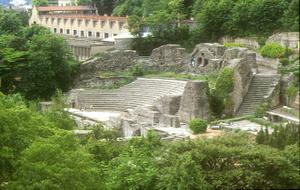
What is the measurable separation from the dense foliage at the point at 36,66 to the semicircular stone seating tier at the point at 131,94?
163 cm

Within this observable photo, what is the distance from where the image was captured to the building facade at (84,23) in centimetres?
3784

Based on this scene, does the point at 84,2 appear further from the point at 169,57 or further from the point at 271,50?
the point at 271,50

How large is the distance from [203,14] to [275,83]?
9.68 metres

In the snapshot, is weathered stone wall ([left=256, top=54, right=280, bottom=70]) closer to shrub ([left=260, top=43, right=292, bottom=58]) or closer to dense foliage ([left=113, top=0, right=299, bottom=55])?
shrub ([left=260, top=43, right=292, bottom=58])

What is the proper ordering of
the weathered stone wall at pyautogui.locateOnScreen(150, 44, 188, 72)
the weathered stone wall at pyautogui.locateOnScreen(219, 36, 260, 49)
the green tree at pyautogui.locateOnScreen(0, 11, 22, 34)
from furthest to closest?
the green tree at pyautogui.locateOnScreen(0, 11, 22, 34), the weathered stone wall at pyautogui.locateOnScreen(150, 44, 188, 72), the weathered stone wall at pyautogui.locateOnScreen(219, 36, 260, 49)

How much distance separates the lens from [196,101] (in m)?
21.4

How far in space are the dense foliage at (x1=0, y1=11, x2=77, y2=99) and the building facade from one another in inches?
259

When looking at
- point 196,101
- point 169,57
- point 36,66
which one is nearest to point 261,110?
point 196,101

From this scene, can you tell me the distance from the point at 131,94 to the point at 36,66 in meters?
4.48

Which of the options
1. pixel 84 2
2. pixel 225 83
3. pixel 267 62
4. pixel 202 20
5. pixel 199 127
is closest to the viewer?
pixel 199 127

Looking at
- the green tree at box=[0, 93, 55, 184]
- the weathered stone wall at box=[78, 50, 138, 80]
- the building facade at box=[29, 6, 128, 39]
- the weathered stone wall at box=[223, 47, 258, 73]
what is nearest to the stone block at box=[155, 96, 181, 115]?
the weathered stone wall at box=[223, 47, 258, 73]

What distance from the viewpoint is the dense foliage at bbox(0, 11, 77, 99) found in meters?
27.8

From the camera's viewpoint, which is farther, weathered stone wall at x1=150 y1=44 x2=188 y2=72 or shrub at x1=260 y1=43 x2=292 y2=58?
weathered stone wall at x1=150 y1=44 x2=188 y2=72

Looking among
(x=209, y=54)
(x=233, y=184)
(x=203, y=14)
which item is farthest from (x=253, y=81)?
(x=233, y=184)
